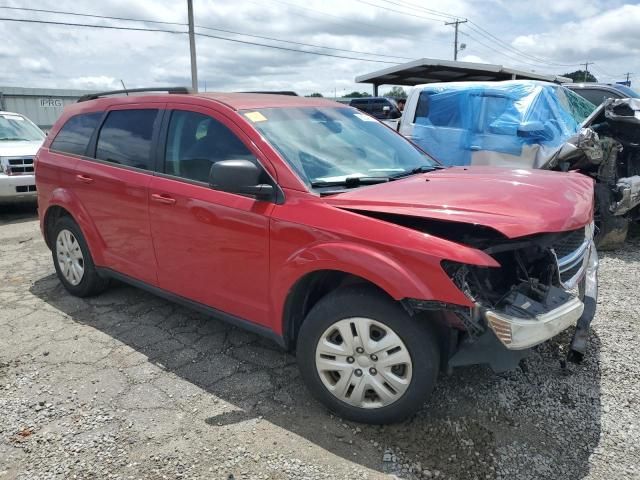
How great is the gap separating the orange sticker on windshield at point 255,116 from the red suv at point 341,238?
0.08 ft

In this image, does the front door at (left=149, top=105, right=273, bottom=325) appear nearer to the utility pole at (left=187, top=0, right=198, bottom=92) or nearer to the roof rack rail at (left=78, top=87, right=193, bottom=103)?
the roof rack rail at (left=78, top=87, right=193, bottom=103)

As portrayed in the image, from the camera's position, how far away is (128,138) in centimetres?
385

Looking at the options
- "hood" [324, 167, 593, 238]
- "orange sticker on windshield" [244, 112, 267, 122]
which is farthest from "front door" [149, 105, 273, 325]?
"hood" [324, 167, 593, 238]

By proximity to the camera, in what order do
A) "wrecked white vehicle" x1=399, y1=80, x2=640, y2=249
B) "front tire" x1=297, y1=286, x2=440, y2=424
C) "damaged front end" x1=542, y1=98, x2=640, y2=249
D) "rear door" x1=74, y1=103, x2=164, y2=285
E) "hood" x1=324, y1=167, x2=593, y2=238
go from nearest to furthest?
"hood" x1=324, y1=167, x2=593, y2=238, "front tire" x1=297, y1=286, x2=440, y2=424, "rear door" x1=74, y1=103, x2=164, y2=285, "damaged front end" x1=542, y1=98, x2=640, y2=249, "wrecked white vehicle" x1=399, y1=80, x2=640, y2=249

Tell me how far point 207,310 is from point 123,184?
1.17 m

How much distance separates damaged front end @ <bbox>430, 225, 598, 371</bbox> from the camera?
7.56ft

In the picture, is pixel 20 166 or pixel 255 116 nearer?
pixel 255 116

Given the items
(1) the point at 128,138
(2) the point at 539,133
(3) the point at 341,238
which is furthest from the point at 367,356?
(2) the point at 539,133

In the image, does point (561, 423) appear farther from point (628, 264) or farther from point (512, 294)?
point (628, 264)

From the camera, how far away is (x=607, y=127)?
622 cm

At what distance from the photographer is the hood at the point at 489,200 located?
238cm

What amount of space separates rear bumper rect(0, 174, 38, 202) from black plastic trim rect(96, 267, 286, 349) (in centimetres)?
485

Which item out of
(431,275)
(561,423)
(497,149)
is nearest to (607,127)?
(497,149)

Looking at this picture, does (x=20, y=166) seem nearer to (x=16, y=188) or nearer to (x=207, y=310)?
(x=16, y=188)
